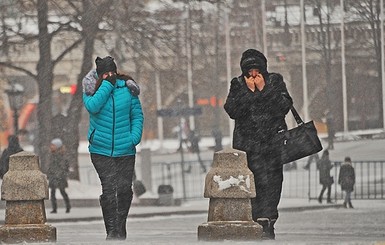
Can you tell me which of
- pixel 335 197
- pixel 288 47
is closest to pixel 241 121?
pixel 335 197

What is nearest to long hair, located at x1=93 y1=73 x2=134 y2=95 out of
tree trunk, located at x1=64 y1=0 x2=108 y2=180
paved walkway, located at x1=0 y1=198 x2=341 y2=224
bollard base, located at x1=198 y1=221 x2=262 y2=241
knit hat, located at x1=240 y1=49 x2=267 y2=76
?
knit hat, located at x1=240 y1=49 x2=267 y2=76

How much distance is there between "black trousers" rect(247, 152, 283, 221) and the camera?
13844 millimetres

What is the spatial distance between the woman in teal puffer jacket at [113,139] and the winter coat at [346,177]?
22.1 meters

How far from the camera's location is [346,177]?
36.4m

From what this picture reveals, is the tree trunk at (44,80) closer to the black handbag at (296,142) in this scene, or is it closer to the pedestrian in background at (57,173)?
the pedestrian in background at (57,173)

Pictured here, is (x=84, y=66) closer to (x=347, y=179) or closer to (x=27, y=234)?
(x=347, y=179)

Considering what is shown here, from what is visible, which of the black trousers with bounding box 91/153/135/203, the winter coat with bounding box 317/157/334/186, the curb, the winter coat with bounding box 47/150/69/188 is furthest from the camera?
the winter coat with bounding box 317/157/334/186

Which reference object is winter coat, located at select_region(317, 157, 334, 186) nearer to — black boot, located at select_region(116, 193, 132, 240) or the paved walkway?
the paved walkway

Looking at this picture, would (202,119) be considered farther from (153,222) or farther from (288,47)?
(153,222)

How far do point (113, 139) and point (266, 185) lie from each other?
1471 millimetres

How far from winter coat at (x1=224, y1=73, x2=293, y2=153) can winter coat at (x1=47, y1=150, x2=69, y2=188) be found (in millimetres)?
20147

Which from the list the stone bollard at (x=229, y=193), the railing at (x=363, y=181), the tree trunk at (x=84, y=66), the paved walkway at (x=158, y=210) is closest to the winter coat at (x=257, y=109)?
the stone bollard at (x=229, y=193)

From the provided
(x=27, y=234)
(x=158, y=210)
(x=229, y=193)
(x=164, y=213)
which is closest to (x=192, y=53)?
(x=158, y=210)

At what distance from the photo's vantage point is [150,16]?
4284cm
